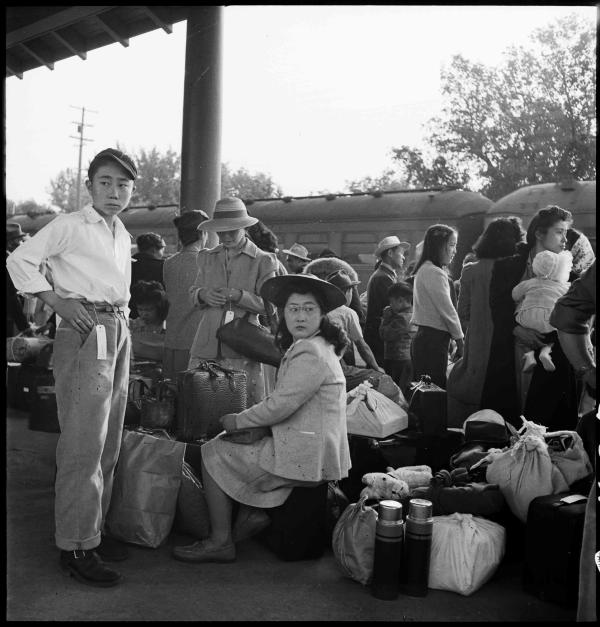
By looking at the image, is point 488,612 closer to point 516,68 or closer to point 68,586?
point 68,586

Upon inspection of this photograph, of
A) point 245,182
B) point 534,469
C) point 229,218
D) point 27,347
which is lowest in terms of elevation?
point 534,469

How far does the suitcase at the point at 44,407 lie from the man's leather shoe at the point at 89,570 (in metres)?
3.29

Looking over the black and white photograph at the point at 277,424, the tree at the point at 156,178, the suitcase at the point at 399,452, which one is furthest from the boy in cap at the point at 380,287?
the tree at the point at 156,178

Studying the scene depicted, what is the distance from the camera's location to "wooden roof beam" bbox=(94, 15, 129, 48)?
722cm

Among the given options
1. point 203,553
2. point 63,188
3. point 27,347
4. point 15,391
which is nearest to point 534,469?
point 203,553

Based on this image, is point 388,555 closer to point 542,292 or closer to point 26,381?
point 542,292

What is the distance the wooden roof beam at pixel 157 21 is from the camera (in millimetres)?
6988

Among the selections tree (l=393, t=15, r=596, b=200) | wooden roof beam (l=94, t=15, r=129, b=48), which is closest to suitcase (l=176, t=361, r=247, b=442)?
wooden roof beam (l=94, t=15, r=129, b=48)

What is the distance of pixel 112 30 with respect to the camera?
24.0ft

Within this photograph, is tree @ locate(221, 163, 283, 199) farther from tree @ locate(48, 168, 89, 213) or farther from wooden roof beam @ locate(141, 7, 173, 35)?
wooden roof beam @ locate(141, 7, 173, 35)

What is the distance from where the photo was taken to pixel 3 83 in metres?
2.61

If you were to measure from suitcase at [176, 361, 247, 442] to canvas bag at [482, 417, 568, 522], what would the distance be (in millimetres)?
1650

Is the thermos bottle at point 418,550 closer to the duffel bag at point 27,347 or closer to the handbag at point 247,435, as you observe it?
the handbag at point 247,435

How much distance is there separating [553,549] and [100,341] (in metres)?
2.29
